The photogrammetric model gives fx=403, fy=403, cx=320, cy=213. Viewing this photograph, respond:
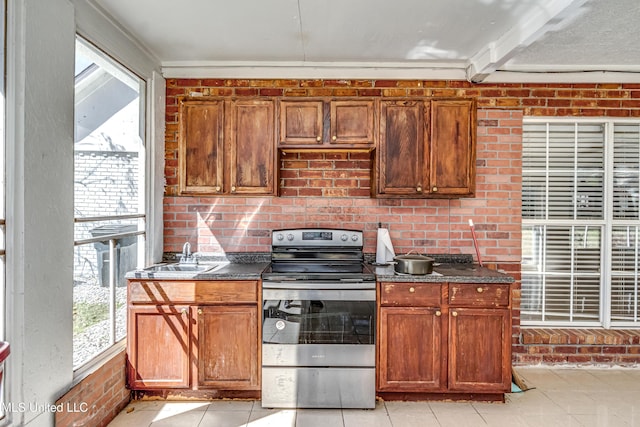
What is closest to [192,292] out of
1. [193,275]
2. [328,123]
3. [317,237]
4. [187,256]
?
[193,275]

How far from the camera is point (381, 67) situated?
3.45 metres

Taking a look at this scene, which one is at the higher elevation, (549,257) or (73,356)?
(549,257)

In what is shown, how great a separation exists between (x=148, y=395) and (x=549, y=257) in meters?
3.49

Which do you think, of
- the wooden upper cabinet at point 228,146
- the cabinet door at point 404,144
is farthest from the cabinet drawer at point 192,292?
the cabinet door at point 404,144

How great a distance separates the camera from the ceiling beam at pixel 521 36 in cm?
234

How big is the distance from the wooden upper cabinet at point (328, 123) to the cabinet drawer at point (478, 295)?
128 centimetres

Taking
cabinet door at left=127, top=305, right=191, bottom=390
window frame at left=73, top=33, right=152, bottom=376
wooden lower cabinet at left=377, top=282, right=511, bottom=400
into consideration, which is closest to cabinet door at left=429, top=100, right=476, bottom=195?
wooden lower cabinet at left=377, top=282, right=511, bottom=400

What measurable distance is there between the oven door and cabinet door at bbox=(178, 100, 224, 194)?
1.11m

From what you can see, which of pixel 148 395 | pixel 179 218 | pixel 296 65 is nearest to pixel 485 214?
pixel 296 65

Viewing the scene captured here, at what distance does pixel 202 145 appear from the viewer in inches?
127

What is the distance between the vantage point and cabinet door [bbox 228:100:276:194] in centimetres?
321

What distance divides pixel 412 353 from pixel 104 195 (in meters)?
2.41

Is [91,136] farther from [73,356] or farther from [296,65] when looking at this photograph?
[296,65]

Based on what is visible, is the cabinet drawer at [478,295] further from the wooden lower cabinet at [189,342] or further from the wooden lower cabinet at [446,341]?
the wooden lower cabinet at [189,342]
